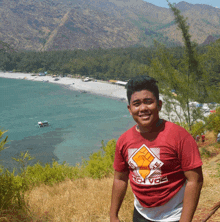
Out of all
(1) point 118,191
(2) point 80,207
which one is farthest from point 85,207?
(1) point 118,191

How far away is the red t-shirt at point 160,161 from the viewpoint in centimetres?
167

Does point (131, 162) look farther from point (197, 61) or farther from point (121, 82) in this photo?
point (121, 82)

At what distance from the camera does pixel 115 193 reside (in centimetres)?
208

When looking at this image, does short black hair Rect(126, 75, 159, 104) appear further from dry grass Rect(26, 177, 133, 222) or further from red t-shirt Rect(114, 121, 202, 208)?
dry grass Rect(26, 177, 133, 222)

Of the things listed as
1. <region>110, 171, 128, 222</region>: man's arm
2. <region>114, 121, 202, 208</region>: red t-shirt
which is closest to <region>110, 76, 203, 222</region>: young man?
<region>114, 121, 202, 208</region>: red t-shirt

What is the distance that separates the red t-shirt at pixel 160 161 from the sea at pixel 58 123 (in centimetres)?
1502

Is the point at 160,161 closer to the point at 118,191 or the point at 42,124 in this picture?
the point at 118,191

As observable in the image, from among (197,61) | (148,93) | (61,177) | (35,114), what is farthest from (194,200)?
(35,114)

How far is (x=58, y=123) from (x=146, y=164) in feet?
125

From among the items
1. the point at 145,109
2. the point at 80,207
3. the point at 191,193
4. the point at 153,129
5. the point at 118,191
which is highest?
the point at 145,109

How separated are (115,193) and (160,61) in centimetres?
1168

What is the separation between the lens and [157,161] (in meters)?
1.74

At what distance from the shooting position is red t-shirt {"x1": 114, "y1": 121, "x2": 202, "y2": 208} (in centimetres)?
167

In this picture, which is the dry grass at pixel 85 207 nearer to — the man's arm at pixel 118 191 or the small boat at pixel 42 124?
the man's arm at pixel 118 191
